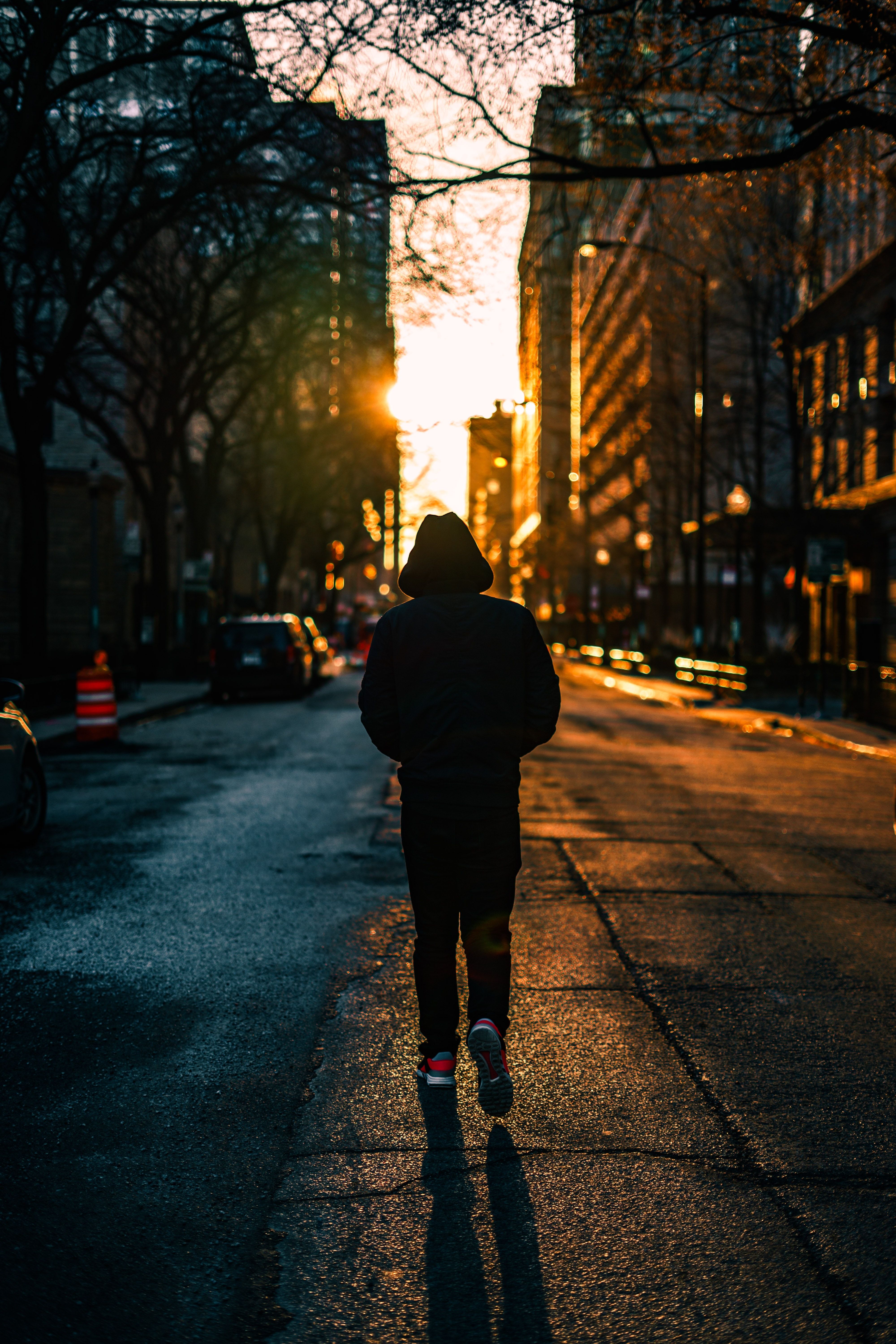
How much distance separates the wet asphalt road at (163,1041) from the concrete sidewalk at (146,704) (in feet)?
25.8

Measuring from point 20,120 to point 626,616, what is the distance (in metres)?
63.0

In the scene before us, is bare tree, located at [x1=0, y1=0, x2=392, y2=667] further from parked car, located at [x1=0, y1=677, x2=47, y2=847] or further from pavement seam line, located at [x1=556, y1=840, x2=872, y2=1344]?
pavement seam line, located at [x1=556, y1=840, x2=872, y2=1344]

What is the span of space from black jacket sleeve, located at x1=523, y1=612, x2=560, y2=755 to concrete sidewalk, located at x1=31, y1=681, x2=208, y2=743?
13.8 meters

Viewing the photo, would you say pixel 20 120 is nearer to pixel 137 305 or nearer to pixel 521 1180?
pixel 521 1180

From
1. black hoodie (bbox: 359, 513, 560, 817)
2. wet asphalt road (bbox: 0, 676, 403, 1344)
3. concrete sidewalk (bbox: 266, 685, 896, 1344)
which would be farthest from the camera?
black hoodie (bbox: 359, 513, 560, 817)

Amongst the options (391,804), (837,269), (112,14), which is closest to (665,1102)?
(391,804)

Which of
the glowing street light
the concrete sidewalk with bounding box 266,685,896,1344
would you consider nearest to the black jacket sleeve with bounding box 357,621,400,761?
the concrete sidewalk with bounding box 266,685,896,1344

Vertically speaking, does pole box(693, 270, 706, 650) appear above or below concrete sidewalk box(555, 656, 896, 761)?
above

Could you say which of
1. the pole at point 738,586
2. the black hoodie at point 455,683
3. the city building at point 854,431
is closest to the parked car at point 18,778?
the black hoodie at point 455,683

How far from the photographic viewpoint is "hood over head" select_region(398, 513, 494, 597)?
4.62 meters

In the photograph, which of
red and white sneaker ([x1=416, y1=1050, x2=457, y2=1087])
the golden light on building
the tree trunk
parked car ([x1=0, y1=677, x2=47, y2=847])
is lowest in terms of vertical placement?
red and white sneaker ([x1=416, y1=1050, x2=457, y2=1087])

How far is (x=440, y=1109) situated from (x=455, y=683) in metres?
1.47

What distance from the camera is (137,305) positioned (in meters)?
30.6

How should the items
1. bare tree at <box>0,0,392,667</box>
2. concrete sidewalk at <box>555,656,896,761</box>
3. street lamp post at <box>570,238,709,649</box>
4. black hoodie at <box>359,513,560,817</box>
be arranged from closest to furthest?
black hoodie at <box>359,513,560,817</box>, bare tree at <box>0,0,392,667</box>, concrete sidewalk at <box>555,656,896,761</box>, street lamp post at <box>570,238,709,649</box>
